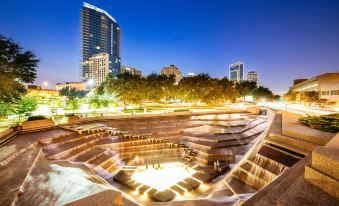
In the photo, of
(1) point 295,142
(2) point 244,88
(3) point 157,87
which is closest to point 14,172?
(1) point 295,142

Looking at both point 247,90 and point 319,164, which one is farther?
point 247,90

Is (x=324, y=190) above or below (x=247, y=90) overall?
below

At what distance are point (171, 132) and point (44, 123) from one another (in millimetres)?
12063

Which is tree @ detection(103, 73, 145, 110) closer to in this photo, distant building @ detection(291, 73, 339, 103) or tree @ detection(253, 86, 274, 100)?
distant building @ detection(291, 73, 339, 103)

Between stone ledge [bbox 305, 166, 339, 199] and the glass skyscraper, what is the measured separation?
17787 centimetres

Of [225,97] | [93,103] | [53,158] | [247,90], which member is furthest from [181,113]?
[247,90]

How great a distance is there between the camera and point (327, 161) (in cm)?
385

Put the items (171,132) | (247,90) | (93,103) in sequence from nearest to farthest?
(171,132)
(93,103)
(247,90)

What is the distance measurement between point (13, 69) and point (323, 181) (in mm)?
18788

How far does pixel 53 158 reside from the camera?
9.96 metres

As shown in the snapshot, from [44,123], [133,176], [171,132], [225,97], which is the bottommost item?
[133,176]

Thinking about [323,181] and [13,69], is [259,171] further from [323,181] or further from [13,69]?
[13,69]

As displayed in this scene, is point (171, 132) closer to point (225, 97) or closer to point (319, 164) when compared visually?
point (319, 164)

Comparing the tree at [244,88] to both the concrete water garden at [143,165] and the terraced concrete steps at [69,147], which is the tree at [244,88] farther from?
the terraced concrete steps at [69,147]
